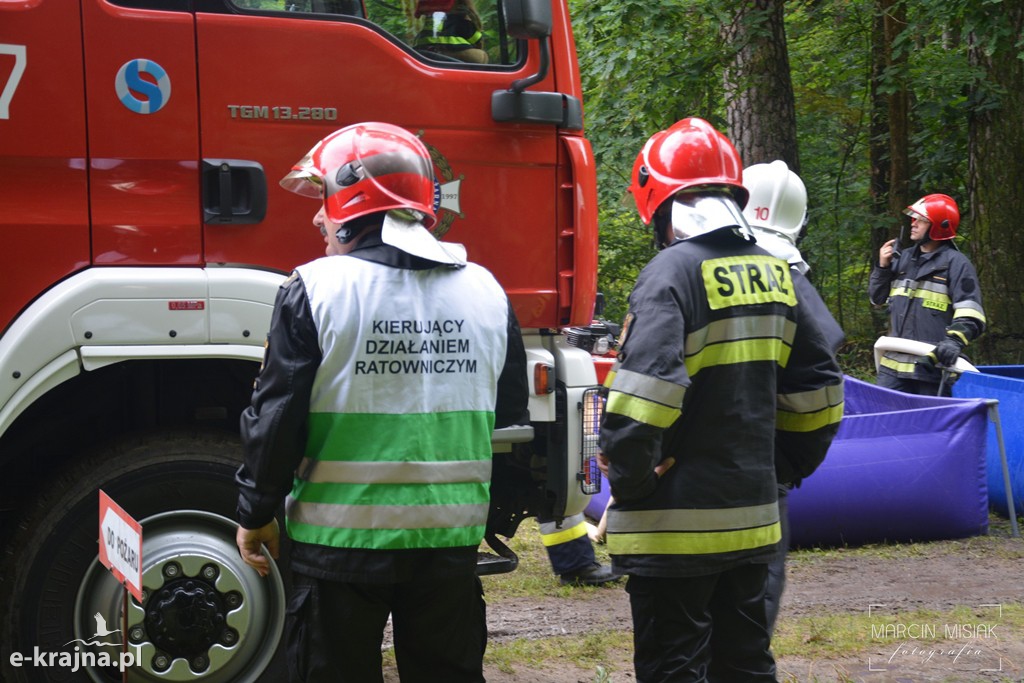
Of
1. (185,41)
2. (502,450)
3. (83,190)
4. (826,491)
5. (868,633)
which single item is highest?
(185,41)

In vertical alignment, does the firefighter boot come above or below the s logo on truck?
below

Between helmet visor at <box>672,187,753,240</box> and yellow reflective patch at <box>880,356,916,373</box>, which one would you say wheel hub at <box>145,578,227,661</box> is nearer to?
helmet visor at <box>672,187,753,240</box>

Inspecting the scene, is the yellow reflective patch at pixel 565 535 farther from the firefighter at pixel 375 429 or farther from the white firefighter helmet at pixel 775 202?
the firefighter at pixel 375 429

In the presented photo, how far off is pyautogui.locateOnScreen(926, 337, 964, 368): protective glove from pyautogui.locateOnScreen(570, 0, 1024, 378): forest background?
214 centimetres

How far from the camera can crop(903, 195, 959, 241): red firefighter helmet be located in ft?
27.8

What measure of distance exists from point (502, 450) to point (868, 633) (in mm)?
2363

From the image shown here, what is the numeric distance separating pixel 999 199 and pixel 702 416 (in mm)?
8052

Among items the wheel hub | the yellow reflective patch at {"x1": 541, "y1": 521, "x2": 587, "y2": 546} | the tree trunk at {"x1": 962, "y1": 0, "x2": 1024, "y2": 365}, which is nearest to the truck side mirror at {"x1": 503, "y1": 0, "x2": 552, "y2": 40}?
the wheel hub

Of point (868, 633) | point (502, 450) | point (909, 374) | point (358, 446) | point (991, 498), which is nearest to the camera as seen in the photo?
point (358, 446)

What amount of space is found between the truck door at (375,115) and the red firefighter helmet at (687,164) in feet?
3.01

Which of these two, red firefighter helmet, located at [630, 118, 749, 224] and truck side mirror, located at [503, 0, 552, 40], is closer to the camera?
red firefighter helmet, located at [630, 118, 749, 224]

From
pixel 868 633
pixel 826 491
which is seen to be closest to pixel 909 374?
pixel 826 491

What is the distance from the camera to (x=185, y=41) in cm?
395

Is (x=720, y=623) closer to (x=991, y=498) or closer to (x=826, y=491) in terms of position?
(x=826, y=491)
